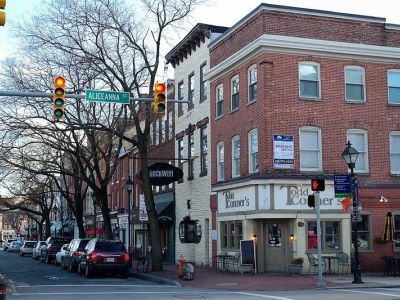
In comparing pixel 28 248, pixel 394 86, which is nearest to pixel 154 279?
pixel 394 86

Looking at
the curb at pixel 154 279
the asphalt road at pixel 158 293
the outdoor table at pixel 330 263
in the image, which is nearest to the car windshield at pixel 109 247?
the curb at pixel 154 279

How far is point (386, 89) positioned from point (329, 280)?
9783mm

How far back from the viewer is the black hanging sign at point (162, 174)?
31.7 m

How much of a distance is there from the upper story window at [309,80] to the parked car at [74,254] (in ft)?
42.6

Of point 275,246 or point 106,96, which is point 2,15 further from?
point 275,246

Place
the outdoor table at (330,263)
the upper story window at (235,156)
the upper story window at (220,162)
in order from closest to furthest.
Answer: the outdoor table at (330,263)
the upper story window at (235,156)
the upper story window at (220,162)

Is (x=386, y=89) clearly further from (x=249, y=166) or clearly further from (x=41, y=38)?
(x=41, y=38)

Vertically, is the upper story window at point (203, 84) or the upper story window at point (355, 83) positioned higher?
the upper story window at point (203, 84)

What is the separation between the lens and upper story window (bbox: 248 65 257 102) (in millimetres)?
26859

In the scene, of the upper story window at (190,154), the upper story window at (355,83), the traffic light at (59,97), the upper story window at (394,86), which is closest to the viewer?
the traffic light at (59,97)

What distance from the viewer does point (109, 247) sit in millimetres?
26953

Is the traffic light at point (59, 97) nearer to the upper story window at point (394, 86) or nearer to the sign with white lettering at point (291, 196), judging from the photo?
the sign with white lettering at point (291, 196)

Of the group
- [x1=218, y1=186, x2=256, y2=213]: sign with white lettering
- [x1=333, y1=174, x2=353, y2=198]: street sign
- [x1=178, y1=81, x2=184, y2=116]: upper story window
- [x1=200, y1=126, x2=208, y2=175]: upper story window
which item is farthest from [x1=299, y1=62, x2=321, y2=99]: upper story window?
[x1=178, y1=81, x2=184, y2=116]: upper story window

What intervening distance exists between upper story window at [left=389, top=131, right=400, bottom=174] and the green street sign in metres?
13.8
